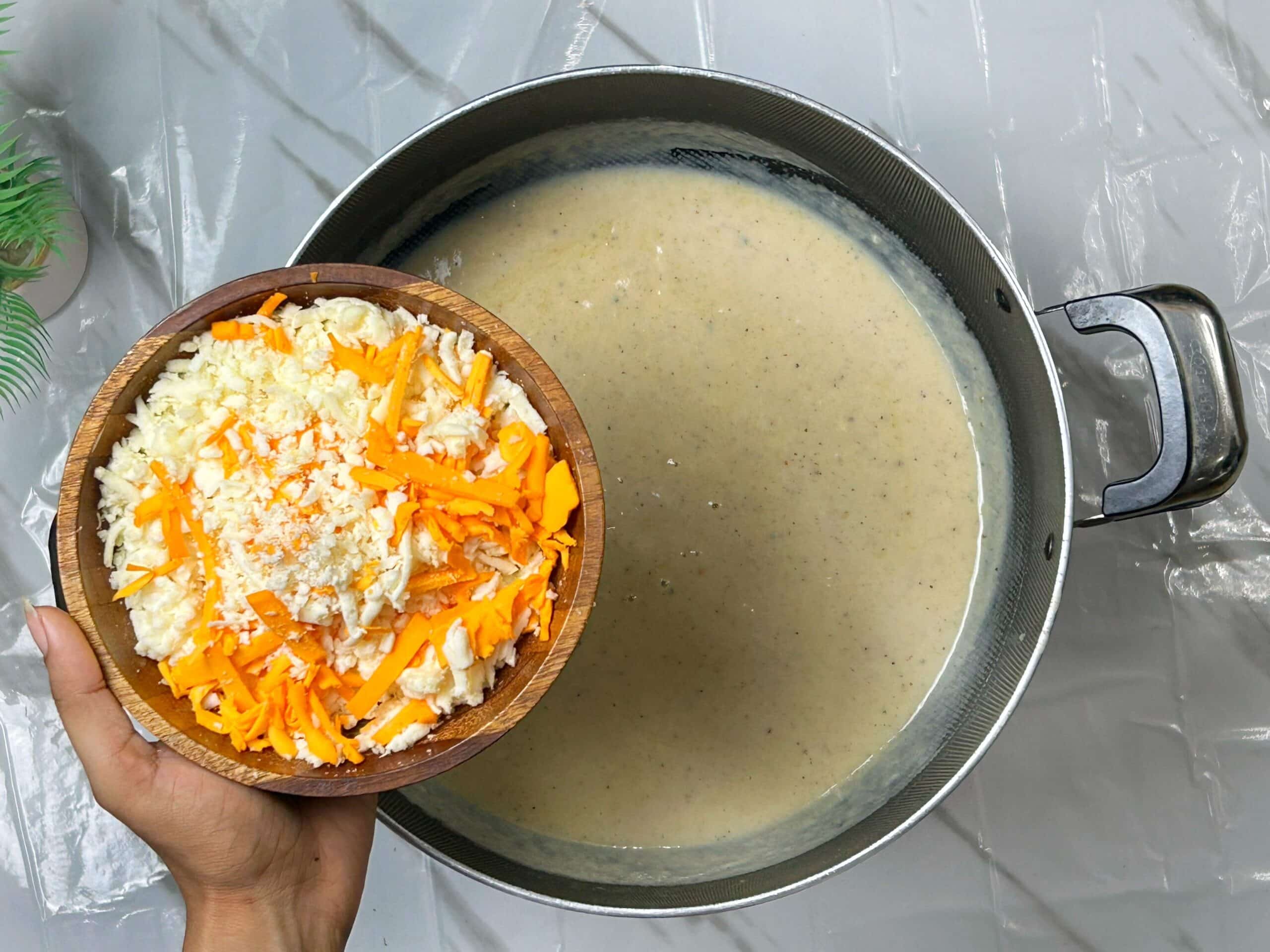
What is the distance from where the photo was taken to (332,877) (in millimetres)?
725

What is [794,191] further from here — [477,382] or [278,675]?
[278,675]

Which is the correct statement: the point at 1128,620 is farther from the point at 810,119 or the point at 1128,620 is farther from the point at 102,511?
the point at 102,511

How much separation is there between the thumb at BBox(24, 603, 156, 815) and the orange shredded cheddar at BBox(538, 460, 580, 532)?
0.30 meters

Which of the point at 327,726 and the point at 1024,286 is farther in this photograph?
the point at 1024,286

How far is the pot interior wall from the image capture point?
31.0 inches

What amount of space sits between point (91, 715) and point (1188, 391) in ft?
2.73

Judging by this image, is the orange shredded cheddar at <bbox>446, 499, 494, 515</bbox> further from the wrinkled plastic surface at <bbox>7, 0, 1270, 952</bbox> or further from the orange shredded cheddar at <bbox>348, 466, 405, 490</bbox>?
the wrinkled plastic surface at <bbox>7, 0, 1270, 952</bbox>

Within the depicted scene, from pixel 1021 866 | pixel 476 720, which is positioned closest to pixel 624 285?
pixel 476 720

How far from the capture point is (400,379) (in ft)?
1.95

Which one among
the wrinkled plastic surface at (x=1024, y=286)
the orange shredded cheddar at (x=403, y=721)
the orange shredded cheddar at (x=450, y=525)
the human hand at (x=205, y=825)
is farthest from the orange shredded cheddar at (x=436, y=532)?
the wrinkled plastic surface at (x=1024, y=286)

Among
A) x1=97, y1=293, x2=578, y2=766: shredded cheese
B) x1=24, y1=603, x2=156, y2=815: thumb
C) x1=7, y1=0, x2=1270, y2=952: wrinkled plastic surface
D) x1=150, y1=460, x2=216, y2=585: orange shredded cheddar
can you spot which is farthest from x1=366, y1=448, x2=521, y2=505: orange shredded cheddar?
x1=7, y1=0, x2=1270, y2=952: wrinkled plastic surface

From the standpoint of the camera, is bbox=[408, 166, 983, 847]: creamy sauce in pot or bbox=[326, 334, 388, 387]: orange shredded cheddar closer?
bbox=[326, 334, 388, 387]: orange shredded cheddar

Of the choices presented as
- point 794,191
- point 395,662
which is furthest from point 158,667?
point 794,191

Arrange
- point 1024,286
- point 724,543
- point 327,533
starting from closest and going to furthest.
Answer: point 327,533 → point 724,543 → point 1024,286
